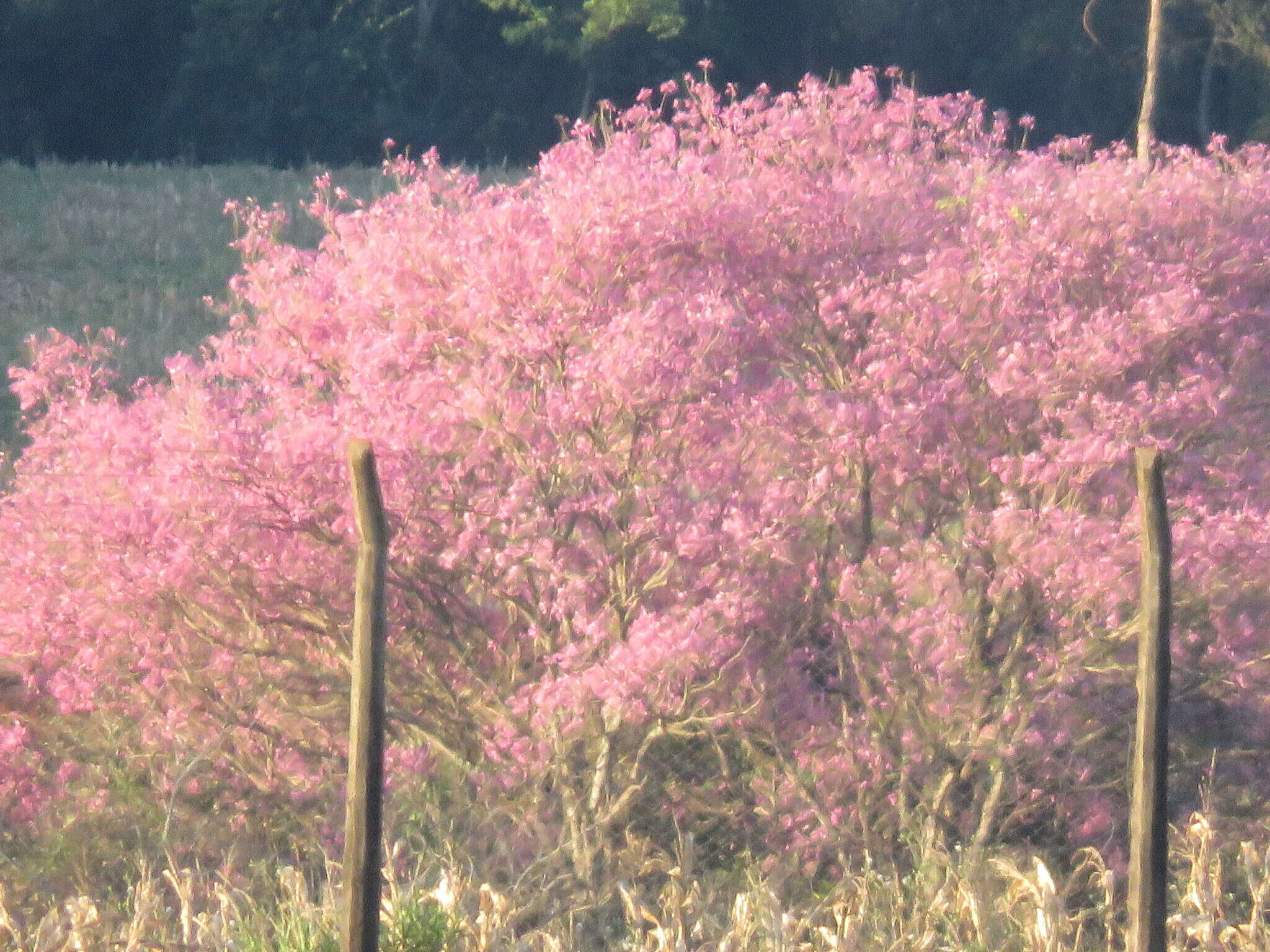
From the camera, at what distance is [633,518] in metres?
5.70

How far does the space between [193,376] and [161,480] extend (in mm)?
433

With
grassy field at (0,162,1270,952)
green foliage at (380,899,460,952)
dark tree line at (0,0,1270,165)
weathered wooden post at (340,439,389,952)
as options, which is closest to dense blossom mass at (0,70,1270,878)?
grassy field at (0,162,1270,952)

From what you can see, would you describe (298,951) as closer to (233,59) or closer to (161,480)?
(161,480)

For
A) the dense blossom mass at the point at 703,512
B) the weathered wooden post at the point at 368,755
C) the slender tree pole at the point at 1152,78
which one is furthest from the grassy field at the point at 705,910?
the slender tree pole at the point at 1152,78

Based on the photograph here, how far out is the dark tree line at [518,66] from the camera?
3017 cm

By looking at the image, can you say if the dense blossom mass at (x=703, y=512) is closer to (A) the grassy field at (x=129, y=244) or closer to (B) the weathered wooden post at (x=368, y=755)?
(B) the weathered wooden post at (x=368, y=755)

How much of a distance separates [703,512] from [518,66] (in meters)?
30.7

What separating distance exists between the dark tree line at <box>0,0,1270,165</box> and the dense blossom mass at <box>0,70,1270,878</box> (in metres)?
24.8

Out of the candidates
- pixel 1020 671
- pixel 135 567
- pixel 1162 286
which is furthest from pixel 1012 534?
pixel 135 567

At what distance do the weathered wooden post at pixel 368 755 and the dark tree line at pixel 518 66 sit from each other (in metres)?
27.2

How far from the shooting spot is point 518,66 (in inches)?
1380

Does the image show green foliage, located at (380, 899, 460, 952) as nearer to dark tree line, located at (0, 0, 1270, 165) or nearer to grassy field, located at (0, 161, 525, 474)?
grassy field, located at (0, 161, 525, 474)

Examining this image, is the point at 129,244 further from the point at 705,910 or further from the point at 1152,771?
the point at 1152,771

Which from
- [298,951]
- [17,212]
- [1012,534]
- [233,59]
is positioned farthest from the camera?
[233,59]
